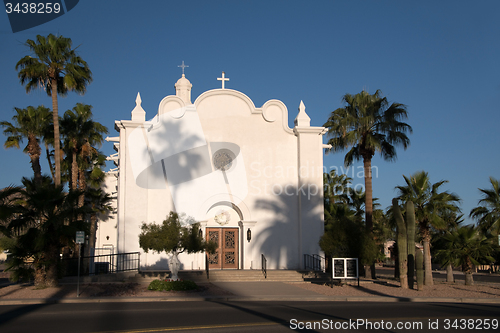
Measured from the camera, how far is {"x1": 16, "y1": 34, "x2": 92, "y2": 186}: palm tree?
72.6ft

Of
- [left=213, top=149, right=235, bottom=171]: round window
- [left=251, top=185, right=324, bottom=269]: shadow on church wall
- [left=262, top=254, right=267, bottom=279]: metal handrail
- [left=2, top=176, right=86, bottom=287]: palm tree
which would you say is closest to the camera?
[left=2, top=176, right=86, bottom=287]: palm tree

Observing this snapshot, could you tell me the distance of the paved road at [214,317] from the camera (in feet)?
30.8

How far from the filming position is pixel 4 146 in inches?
1049

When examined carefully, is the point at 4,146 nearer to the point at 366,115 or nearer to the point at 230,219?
the point at 230,219

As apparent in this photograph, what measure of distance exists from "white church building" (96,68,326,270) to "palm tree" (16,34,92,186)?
3.21 metres

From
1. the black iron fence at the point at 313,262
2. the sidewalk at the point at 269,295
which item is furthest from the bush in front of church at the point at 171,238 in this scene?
the black iron fence at the point at 313,262

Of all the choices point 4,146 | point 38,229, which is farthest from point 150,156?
point 4,146

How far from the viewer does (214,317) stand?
36.1 feet

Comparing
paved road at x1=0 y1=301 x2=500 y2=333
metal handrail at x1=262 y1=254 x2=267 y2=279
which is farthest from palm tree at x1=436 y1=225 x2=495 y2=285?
paved road at x1=0 y1=301 x2=500 y2=333

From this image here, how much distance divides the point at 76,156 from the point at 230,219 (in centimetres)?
1001

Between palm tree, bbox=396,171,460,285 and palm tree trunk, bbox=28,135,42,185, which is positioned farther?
palm tree trunk, bbox=28,135,42,185

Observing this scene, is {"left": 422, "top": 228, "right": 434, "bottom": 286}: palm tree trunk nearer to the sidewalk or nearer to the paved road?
the sidewalk

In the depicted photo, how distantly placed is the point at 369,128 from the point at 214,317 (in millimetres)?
16784

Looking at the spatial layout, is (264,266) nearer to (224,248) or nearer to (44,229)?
(224,248)
